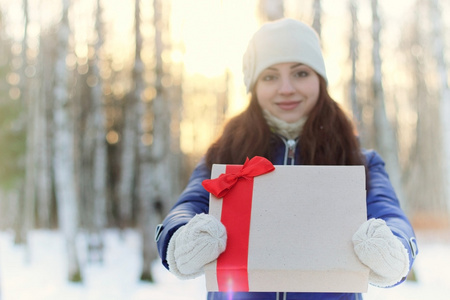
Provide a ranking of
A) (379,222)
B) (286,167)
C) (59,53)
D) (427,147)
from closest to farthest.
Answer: (379,222) < (286,167) < (59,53) < (427,147)

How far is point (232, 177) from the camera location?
129cm

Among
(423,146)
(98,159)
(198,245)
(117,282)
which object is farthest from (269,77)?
(423,146)

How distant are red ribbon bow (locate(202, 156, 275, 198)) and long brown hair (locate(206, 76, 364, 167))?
1.01 feet

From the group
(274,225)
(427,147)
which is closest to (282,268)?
(274,225)

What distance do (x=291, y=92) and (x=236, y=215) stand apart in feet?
1.97

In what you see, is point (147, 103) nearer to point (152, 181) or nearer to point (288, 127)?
point (152, 181)

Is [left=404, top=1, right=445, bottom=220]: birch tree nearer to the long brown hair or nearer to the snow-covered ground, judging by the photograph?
the snow-covered ground

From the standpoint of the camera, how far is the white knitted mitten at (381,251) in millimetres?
1078

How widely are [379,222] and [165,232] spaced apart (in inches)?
24.1

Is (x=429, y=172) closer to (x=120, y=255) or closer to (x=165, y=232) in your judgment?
(x=120, y=255)

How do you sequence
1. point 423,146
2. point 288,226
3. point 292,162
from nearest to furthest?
point 288,226, point 292,162, point 423,146

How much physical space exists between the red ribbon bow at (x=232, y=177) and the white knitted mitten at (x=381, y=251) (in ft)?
1.05

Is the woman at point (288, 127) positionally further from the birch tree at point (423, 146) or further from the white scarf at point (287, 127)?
the birch tree at point (423, 146)

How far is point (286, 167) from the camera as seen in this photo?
1295 mm
